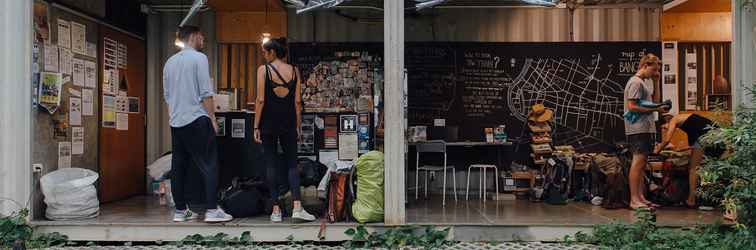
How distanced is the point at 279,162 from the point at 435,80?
324 centimetres

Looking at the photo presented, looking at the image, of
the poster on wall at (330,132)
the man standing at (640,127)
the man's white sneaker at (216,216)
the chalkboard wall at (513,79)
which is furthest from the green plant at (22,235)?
the man standing at (640,127)

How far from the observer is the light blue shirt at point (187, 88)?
5.18 meters

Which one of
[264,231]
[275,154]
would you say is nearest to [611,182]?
[275,154]

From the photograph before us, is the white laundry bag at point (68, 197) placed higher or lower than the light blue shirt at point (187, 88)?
lower

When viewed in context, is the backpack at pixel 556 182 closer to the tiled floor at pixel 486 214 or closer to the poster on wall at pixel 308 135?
the tiled floor at pixel 486 214

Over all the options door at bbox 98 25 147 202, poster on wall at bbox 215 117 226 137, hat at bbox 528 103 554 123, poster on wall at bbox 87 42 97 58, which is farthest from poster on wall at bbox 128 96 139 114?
hat at bbox 528 103 554 123

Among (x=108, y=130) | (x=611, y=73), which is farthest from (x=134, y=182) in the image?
(x=611, y=73)

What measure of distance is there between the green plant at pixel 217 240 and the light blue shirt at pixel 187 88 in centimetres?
95

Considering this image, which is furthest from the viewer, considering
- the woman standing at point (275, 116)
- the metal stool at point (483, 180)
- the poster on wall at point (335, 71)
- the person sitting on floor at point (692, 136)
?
the poster on wall at point (335, 71)

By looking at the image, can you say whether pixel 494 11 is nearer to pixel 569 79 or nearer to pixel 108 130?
pixel 569 79

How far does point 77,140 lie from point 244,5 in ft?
8.51

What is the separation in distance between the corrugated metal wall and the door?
6.55 feet

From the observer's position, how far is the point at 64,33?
5.89 metres

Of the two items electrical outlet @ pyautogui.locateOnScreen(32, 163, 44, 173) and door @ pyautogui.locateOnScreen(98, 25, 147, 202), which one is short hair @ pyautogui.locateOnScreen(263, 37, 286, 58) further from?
door @ pyautogui.locateOnScreen(98, 25, 147, 202)
